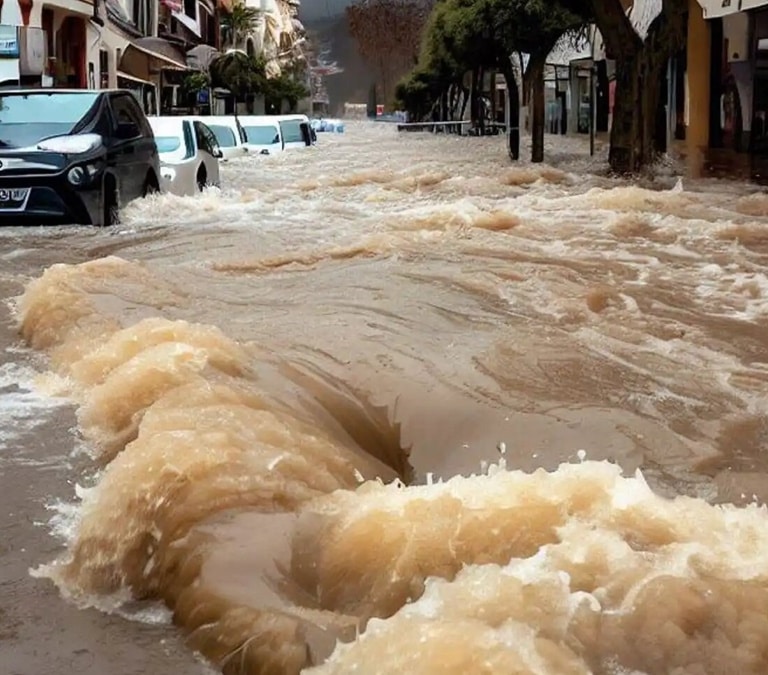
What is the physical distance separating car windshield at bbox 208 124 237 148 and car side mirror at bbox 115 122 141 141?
50.3 ft

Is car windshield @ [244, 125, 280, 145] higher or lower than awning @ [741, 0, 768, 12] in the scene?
lower

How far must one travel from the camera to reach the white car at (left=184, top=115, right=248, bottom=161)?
28.1 meters

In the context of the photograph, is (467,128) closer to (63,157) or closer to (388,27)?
(388,27)

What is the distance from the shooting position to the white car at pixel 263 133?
104ft

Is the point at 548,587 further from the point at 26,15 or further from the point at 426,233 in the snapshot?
the point at 26,15

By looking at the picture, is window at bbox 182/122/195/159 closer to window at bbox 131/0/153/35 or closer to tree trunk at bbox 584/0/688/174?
tree trunk at bbox 584/0/688/174

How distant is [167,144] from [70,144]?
513 cm

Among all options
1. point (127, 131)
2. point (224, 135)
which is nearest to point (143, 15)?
point (224, 135)

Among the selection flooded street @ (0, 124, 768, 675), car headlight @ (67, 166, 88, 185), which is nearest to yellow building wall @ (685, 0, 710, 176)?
car headlight @ (67, 166, 88, 185)

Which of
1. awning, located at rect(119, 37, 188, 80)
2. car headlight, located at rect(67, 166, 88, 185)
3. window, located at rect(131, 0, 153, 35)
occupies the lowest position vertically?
car headlight, located at rect(67, 166, 88, 185)

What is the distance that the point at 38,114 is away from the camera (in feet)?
40.5

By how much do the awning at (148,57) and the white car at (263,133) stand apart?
10010mm

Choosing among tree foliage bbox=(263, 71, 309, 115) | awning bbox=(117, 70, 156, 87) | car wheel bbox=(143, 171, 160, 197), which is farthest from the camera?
tree foliage bbox=(263, 71, 309, 115)

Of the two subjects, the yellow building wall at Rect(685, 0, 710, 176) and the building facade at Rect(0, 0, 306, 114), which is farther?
the yellow building wall at Rect(685, 0, 710, 176)
